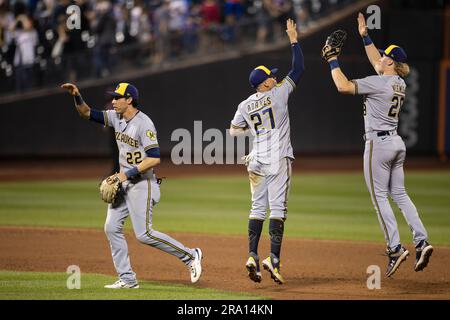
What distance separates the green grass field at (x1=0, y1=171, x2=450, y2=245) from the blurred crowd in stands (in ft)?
13.5

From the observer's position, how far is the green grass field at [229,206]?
12.4 meters

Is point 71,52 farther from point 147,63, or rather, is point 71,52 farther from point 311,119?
point 311,119

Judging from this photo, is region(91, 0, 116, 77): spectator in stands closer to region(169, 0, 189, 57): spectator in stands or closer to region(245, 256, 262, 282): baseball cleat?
region(169, 0, 189, 57): spectator in stands

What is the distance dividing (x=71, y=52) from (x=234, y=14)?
497 cm

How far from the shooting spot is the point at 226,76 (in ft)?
79.8

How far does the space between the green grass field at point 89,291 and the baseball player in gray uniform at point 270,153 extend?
765 mm

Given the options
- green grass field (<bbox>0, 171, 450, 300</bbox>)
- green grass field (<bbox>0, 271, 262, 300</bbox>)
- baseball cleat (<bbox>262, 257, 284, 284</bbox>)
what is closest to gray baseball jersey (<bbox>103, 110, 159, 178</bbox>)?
green grass field (<bbox>0, 271, 262, 300</bbox>)

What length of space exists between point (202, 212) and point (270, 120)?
6191mm

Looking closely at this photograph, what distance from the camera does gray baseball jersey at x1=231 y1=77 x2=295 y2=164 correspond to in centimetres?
800

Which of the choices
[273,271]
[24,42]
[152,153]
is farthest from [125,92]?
[24,42]

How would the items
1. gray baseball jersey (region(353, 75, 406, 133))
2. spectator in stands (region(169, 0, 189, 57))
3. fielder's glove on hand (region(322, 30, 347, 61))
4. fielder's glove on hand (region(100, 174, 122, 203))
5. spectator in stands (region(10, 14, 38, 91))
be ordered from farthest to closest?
1. spectator in stands (region(169, 0, 189, 57))
2. spectator in stands (region(10, 14, 38, 91))
3. gray baseball jersey (region(353, 75, 406, 133))
4. fielder's glove on hand (region(322, 30, 347, 61))
5. fielder's glove on hand (region(100, 174, 122, 203))

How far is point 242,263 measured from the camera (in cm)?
942

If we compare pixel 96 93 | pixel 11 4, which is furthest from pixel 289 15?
pixel 11 4

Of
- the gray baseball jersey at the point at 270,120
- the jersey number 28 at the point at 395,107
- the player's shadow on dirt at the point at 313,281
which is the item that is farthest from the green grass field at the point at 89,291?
the jersey number 28 at the point at 395,107
